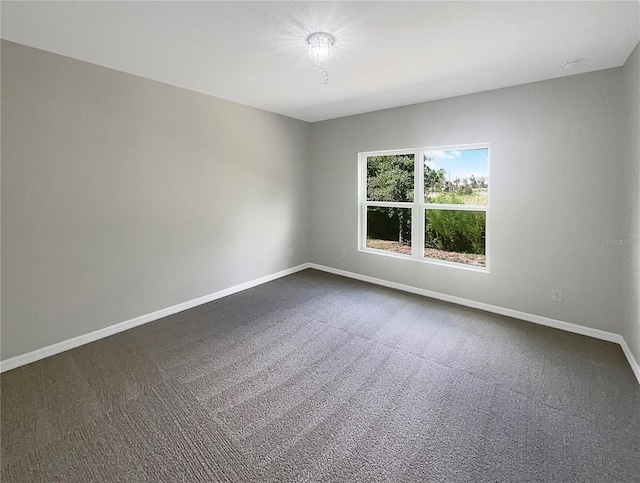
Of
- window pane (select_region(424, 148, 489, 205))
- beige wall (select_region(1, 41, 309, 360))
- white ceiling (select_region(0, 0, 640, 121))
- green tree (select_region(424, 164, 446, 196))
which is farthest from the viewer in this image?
green tree (select_region(424, 164, 446, 196))

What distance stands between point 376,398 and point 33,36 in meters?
3.61

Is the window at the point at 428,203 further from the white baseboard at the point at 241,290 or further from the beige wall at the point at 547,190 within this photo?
the white baseboard at the point at 241,290

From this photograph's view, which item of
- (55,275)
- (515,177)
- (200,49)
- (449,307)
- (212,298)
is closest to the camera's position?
(200,49)

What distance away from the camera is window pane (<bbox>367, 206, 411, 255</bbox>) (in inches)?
175

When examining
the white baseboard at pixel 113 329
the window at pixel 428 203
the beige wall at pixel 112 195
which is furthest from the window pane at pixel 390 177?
the white baseboard at pixel 113 329

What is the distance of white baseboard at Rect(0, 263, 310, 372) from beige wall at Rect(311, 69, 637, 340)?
2542mm

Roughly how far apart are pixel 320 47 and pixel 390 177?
97.8 inches

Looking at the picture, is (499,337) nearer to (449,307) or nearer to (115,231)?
(449,307)

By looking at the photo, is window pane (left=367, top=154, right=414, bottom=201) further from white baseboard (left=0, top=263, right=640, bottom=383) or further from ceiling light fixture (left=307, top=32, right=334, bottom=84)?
ceiling light fixture (left=307, top=32, right=334, bottom=84)

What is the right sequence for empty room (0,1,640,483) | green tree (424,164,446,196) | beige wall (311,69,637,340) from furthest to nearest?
1. green tree (424,164,446,196)
2. beige wall (311,69,637,340)
3. empty room (0,1,640,483)

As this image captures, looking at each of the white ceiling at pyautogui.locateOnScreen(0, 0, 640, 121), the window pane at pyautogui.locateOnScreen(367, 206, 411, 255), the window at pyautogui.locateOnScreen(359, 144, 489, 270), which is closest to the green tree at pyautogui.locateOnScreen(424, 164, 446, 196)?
the window at pyautogui.locateOnScreen(359, 144, 489, 270)

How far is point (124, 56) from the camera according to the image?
2.63 meters

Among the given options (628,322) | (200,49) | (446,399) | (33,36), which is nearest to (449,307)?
(628,322)

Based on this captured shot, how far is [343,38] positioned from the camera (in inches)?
91.0
